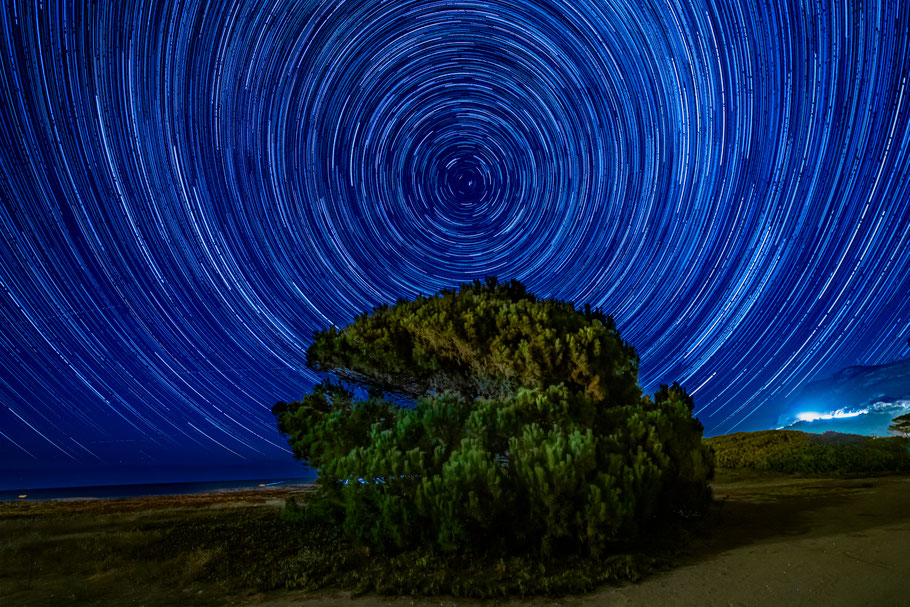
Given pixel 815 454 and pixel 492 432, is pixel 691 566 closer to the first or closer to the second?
pixel 492 432

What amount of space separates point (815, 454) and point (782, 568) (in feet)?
60.3

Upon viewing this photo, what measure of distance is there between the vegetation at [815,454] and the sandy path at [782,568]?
397 inches

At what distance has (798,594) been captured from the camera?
612cm

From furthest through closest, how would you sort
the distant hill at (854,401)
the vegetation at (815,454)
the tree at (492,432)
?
the distant hill at (854,401)
the vegetation at (815,454)
the tree at (492,432)

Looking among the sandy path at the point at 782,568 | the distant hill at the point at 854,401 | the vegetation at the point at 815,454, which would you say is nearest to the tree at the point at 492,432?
the sandy path at the point at 782,568

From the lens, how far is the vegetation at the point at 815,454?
20.2 m

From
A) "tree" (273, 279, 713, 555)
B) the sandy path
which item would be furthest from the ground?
"tree" (273, 279, 713, 555)

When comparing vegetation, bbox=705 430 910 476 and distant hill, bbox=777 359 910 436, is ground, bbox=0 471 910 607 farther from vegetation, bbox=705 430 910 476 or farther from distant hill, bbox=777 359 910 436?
distant hill, bbox=777 359 910 436

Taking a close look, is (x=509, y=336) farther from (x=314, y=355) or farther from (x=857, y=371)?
(x=857, y=371)

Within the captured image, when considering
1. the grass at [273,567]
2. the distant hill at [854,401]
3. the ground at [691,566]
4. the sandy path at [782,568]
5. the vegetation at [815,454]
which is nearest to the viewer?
the sandy path at [782,568]

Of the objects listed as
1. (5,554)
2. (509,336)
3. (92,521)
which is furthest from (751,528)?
(92,521)

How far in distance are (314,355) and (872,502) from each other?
15.1 meters

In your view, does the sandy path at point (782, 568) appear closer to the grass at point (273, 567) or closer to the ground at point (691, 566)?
the ground at point (691, 566)

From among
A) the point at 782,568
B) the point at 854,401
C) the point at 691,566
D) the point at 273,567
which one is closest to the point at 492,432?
the point at 691,566
